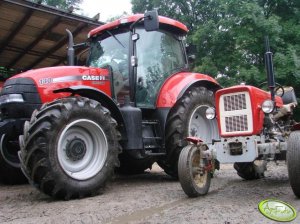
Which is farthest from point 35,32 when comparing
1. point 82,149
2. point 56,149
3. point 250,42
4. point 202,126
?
point 250,42

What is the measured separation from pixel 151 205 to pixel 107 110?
4.81 ft

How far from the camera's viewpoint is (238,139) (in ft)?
15.9

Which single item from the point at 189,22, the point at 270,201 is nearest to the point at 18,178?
the point at 270,201

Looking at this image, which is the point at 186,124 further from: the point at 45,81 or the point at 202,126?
the point at 45,81

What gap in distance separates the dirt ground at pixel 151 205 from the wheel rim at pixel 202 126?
0.99 metres

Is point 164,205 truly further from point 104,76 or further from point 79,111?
point 104,76

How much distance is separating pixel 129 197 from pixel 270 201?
5.53 ft

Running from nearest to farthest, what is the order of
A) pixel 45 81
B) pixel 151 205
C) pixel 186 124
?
pixel 151 205 < pixel 45 81 < pixel 186 124

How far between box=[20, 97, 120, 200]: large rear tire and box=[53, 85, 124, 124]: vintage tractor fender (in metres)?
0.22

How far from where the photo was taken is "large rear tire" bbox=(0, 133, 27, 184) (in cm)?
593

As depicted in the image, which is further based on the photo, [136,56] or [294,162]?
[136,56]

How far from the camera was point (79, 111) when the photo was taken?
197 inches

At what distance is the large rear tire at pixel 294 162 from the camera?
4277 millimetres

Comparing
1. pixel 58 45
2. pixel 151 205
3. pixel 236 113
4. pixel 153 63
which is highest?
pixel 58 45
